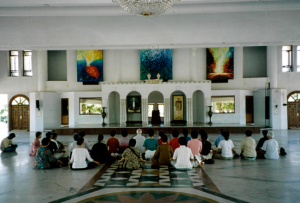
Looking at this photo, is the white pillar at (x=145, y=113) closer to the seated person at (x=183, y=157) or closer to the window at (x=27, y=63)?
the window at (x=27, y=63)

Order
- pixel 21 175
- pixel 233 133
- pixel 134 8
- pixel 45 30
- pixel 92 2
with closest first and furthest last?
pixel 134 8
pixel 21 175
pixel 92 2
pixel 45 30
pixel 233 133

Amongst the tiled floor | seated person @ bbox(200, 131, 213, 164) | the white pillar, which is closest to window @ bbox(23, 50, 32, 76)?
the white pillar

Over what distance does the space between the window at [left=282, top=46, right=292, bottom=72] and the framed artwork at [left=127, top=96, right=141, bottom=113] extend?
12.2 metres

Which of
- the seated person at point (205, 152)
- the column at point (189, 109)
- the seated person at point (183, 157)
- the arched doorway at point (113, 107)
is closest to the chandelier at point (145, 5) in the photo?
the seated person at point (183, 157)

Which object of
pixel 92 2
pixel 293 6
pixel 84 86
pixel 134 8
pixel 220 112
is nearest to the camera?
pixel 134 8

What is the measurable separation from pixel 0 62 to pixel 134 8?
19886mm

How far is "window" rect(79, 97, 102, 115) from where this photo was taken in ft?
69.6

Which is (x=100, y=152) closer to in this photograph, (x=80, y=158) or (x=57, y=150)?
(x=80, y=158)

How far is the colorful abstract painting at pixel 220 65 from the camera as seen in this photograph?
21531 mm

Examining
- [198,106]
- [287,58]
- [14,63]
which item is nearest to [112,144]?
[198,106]

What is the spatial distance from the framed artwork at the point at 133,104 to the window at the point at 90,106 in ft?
7.78

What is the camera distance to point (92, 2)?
8.16 meters

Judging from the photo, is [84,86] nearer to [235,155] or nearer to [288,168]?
[235,155]

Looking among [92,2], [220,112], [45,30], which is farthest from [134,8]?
[220,112]
